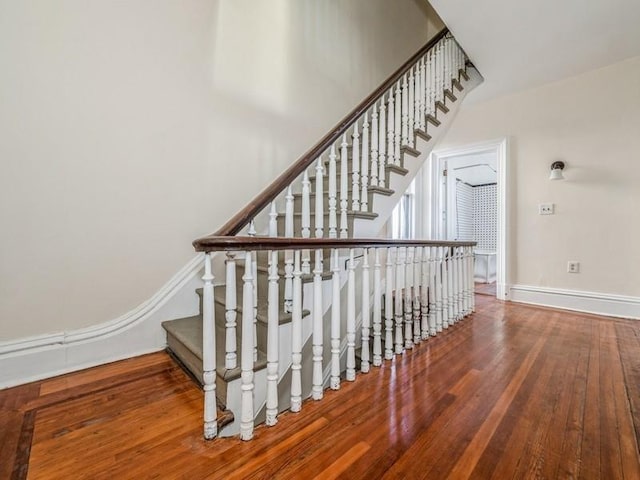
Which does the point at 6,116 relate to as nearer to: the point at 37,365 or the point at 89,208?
the point at 89,208

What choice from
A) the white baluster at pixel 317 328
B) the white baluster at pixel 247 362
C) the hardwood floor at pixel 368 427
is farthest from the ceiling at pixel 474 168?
the white baluster at pixel 247 362

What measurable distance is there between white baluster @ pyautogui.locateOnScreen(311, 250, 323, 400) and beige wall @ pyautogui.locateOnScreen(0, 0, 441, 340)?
1.12 m

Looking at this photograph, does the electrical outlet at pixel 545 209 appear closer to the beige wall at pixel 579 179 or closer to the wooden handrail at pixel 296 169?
the beige wall at pixel 579 179

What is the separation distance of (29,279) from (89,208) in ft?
1.48

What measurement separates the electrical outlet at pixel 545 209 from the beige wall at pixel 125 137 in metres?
3.00

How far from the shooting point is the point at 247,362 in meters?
1.13

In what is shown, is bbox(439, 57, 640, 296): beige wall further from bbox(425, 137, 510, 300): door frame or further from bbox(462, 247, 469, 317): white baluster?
bbox(462, 247, 469, 317): white baluster

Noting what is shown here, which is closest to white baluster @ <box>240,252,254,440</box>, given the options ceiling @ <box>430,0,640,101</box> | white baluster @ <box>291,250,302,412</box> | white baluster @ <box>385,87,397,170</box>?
white baluster @ <box>291,250,302,412</box>

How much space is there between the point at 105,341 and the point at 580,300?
14.4 feet

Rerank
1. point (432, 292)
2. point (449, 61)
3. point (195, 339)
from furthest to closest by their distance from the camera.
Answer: point (449, 61) → point (432, 292) → point (195, 339)

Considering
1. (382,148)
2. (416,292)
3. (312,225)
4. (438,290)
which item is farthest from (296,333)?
(382,148)

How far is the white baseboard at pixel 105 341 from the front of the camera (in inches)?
57.1

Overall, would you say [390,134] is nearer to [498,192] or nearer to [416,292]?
[416,292]

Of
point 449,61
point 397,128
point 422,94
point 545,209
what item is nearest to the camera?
point 397,128
